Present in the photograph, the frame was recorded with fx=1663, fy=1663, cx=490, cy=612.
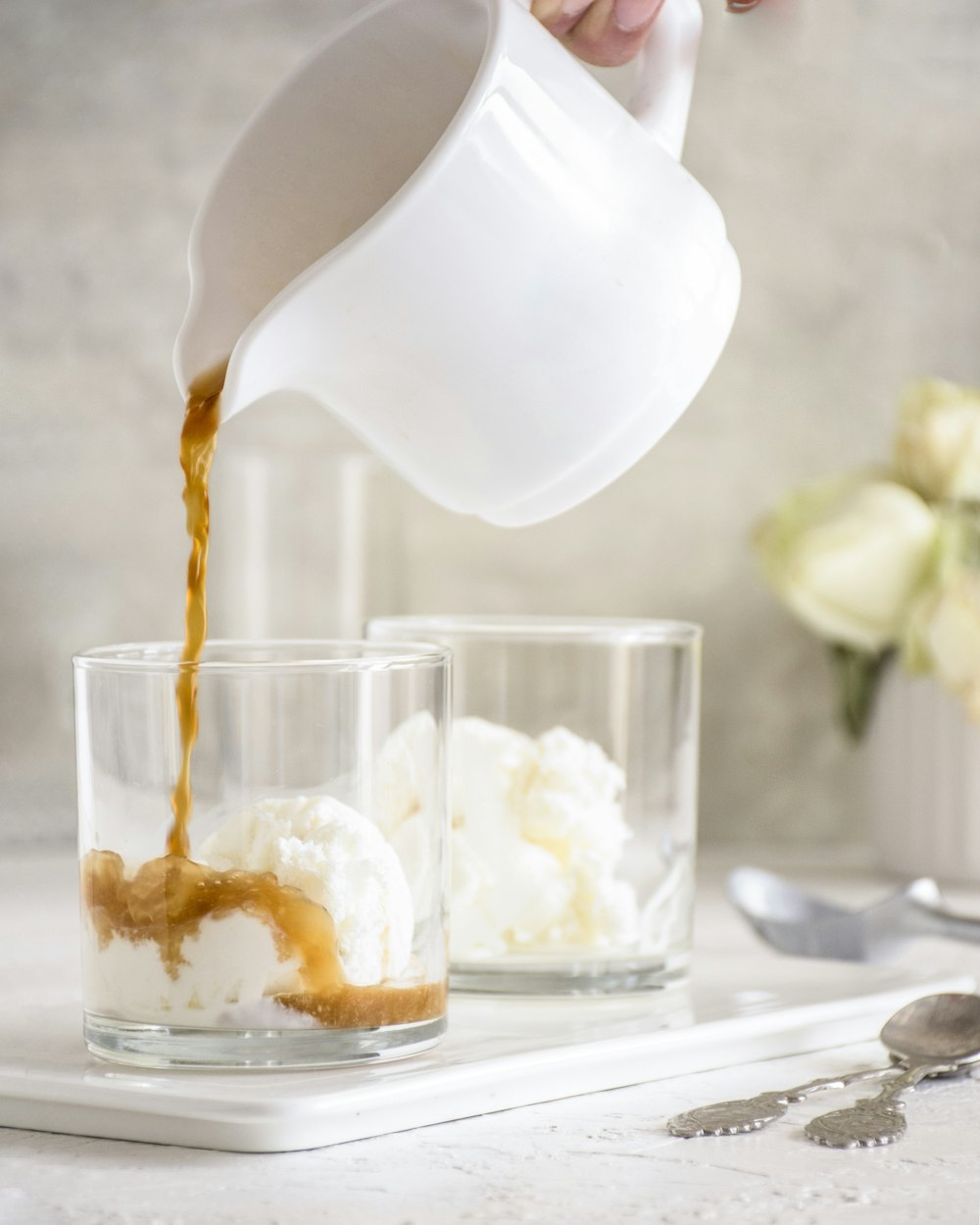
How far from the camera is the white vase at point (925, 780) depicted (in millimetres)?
1050

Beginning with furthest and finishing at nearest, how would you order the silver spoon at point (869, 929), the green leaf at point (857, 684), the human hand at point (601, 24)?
the green leaf at point (857, 684)
the silver spoon at point (869, 929)
the human hand at point (601, 24)

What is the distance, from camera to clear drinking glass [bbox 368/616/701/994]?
2.09 ft

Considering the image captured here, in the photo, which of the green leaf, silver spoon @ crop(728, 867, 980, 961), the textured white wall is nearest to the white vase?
the green leaf

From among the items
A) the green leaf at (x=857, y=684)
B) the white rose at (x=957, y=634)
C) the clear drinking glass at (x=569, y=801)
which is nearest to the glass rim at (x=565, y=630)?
the clear drinking glass at (x=569, y=801)

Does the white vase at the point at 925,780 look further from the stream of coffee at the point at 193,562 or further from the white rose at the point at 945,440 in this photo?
the stream of coffee at the point at 193,562

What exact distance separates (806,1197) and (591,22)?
0.44 metres

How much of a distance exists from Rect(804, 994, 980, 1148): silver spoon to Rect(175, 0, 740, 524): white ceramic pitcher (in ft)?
0.72

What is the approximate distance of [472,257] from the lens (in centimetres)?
52

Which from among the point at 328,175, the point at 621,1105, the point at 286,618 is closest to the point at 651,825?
the point at 621,1105

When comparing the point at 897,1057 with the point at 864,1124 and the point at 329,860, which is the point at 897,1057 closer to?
the point at 864,1124

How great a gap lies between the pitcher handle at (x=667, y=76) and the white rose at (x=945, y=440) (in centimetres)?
49

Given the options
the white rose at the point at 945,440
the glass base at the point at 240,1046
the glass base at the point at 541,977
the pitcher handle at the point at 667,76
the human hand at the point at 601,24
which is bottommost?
the glass base at the point at 541,977

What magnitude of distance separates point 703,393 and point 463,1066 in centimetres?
81

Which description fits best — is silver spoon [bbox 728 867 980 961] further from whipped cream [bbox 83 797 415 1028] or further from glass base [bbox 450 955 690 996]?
whipped cream [bbox 83 797 415 1028]
